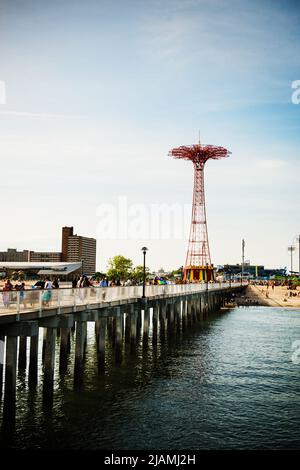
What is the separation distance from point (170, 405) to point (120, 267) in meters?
100

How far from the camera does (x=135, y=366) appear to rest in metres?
23.5

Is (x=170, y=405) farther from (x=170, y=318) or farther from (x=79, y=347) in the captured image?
(x=170, y=318)

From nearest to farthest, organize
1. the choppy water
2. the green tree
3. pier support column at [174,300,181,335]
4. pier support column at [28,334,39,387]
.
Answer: the choppy water
pier support column at [28,334,39,387]
pier support column at [174,300,181,335]
the green tree

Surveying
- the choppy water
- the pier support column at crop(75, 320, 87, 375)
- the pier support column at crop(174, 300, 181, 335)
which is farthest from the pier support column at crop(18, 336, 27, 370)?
the pier support column at crop(174, 300, 181, 335)

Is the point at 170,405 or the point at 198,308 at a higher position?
the point at 198,308

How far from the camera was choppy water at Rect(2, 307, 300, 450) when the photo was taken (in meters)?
13.8

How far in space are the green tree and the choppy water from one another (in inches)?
3418

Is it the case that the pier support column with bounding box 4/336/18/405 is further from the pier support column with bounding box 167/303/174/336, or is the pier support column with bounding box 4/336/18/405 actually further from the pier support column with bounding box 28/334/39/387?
the pier support column with bounding box 167/303/174/336

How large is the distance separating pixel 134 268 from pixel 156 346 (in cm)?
9776

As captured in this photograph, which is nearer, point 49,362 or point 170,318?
point 49,362

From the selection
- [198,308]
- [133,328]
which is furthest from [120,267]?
[133,328]

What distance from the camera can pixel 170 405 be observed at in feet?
56.9

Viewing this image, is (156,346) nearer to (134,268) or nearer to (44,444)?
(44,444)
